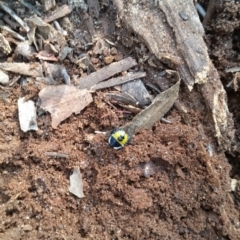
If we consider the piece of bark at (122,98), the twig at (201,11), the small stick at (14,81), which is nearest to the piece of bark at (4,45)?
the small stick at (14,81)

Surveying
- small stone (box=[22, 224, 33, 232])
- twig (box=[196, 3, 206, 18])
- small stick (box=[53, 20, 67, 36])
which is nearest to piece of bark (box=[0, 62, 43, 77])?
small stick (box=[53, 20, 67, 36])

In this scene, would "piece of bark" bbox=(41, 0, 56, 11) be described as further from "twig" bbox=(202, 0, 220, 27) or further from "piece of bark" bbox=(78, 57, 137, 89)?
"twig" bbox=(202, 0, 220, 27)

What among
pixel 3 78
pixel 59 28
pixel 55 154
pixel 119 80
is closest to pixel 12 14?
pixel 59 28

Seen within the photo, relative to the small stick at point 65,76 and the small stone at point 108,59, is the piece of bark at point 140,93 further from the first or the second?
the small stick at point 65,76

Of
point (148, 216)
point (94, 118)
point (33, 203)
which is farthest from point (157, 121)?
point (33, 203)

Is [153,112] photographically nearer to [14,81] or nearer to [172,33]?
[172,33]

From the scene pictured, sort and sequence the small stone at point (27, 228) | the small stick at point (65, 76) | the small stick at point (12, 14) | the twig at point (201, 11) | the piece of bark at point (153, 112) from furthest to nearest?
the twig at point (201, 11), the small stick at point (12, 14), the small stick at point (65, 76), the piece of bark at point (153, 112), the small stone at point (27, 228)
